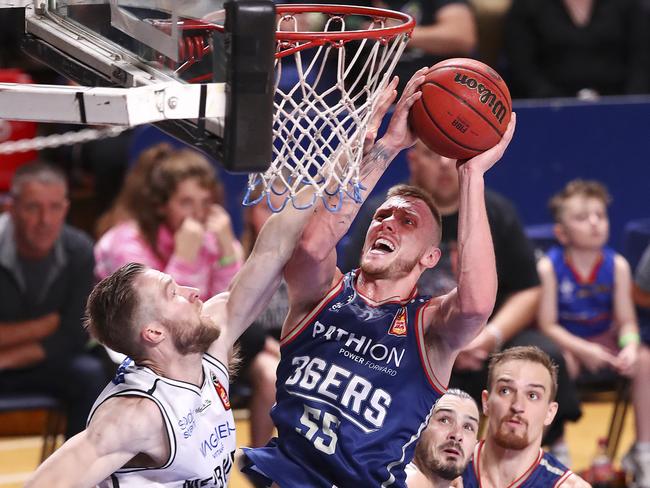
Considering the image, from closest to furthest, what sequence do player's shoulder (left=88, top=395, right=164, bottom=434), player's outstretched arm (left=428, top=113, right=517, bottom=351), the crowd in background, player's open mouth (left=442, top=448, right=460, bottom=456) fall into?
player's shoulder (left=88, top=395, right=164, bottom=434) < player's outstretched arm (left=428, top=113, right=517, bottom=351) < player's open mouth (left=442, top=448, right=460, bottom=456) < the crowd in background

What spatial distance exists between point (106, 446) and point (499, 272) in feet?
9.55

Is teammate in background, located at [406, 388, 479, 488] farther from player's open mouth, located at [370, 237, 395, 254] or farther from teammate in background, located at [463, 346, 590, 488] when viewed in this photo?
player's open mouth, located at [370, 237, 395, 254]

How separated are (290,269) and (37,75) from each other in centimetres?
404

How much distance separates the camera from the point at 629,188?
7.39 meters

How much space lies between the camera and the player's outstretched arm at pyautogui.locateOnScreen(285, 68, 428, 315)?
3756 millimetres

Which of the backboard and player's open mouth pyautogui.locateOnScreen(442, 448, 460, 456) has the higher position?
the backboard

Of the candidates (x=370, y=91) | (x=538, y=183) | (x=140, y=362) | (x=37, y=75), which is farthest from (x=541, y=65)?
(x=140, y=362)

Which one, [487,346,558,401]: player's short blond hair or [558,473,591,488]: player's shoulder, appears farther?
[487,346,558,401]: player's short blond hair

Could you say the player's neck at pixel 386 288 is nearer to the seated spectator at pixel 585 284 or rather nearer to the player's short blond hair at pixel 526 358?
the player's short blond hair at pixel 526 358

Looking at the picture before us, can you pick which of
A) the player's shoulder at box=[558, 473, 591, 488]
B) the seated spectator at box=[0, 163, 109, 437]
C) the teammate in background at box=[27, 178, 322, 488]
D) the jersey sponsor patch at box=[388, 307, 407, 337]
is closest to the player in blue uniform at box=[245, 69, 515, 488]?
→ the jersey sponsor patch at box=[388, 307, 407, 337]

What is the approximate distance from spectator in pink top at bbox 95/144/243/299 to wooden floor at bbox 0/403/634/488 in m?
1.03

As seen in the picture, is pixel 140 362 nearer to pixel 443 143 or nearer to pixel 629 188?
pixel 443 143

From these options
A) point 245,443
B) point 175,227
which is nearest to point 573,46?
point 175,227

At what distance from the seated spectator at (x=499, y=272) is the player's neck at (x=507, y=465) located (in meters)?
1.33
